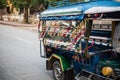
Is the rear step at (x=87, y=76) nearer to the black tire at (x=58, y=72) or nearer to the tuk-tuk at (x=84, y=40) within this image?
the tuk-tuk at (x=84, y=40)

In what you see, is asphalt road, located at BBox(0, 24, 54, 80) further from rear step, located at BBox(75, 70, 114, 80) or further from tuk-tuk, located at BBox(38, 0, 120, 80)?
rear step, located at BBox(75, 70, 114, 80)

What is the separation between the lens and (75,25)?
7.02 m

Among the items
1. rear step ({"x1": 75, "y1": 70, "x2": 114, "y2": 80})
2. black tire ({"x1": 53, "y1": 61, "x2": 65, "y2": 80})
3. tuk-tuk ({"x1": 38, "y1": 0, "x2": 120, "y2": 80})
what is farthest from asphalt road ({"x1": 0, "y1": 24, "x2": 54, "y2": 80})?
rear step ({"x1": 75, "y1": 70, "x2": 114, "y2": 80})

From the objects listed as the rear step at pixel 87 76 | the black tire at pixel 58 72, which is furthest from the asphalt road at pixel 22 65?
the rear step at pixel 87 76

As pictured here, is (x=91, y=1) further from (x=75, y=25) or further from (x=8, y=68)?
(x=8, y=68)

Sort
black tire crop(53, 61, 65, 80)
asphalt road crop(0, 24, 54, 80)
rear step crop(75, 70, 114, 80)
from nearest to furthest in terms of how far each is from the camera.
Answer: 1. rear step crop(75, 70, 114, 80)
2. black tire crop(53, 61, 65, 80)
3. asphalt road crop(0, 24, 54, 80)

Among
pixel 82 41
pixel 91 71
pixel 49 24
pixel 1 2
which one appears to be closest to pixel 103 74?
pixel 91 71

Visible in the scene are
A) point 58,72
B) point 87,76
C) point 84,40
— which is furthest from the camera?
point 58,72

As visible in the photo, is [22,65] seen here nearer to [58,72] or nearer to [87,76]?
[58,72]

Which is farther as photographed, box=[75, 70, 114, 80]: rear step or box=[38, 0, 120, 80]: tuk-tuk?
box=[75, 70, 114, 80]: rear step

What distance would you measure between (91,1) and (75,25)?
0.73 metres

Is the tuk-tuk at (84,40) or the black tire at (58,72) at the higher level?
the tuk-tuk at (84,40)

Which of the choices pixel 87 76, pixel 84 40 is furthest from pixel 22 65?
pixel 84 40

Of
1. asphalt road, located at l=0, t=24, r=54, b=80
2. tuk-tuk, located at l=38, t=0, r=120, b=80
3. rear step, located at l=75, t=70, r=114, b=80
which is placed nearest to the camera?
tuk-tuk, located at l=38, t=0, r=120, b=80
